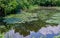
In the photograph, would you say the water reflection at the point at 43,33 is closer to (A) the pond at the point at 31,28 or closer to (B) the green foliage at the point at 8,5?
(A) the pond at the point at 31,28

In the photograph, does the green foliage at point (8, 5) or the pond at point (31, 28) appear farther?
the green foliage at point (8, 5)

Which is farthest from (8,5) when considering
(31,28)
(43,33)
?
(43,33)

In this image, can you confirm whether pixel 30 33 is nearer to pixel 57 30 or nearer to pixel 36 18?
pixel 57 30

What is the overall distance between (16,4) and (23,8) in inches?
63.3

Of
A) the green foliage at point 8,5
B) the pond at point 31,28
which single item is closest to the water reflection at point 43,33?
the pond at point 31,28

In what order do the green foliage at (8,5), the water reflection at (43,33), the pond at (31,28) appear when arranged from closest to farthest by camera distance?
the water reflection at (43,33)
the pond at (31,28)
the green foliage at (8,5)

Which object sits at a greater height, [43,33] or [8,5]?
[43,33]

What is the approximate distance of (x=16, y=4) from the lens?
1617 centimetres

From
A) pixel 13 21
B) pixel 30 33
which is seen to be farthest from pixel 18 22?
pixel 30 33

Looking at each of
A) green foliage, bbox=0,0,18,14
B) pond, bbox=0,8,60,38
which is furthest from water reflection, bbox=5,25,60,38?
green foliage, bbox=0,0,18,14

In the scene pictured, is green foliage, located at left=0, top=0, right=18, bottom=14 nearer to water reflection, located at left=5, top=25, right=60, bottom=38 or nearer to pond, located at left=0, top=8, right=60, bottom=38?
pond, located at left=0, top=8, right=60, bottom=38

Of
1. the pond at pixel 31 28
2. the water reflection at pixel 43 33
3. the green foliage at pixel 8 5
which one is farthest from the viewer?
the green foliage at pixel 8 5

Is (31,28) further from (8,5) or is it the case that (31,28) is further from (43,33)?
(8,5)

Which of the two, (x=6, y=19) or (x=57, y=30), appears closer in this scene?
(x=57, y=30)
